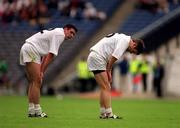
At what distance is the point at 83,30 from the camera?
1668 inches

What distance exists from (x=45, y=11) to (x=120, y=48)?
26.5 m

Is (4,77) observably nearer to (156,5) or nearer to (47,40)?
(156,5)

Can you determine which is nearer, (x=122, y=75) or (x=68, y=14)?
(x=122, y=75)

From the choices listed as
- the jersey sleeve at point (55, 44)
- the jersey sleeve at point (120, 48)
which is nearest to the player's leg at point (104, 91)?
the jersey sleeve at point (120, 48)

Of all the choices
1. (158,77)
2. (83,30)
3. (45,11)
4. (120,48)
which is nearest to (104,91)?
(120,48)

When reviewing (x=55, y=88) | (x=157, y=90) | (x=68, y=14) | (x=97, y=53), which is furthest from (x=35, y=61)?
(x=68, y=14)

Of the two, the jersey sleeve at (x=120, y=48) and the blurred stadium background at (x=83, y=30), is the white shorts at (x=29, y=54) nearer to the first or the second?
the jersey sleeve at (x=120, y=48)

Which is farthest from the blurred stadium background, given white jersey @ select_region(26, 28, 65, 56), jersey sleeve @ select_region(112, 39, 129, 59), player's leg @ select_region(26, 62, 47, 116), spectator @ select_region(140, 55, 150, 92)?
jersey sleeve @ select_region(112, 39, 129, 59)

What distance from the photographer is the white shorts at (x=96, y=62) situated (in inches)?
677

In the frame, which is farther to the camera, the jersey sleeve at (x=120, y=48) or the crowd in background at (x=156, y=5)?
the crowd in background at (x=156, y=5)

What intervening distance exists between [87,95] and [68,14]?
717 cm

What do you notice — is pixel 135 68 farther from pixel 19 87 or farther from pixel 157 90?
pixel 19 87

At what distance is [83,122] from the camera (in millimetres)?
16438

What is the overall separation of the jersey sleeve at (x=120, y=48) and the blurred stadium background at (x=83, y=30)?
20.2 m
